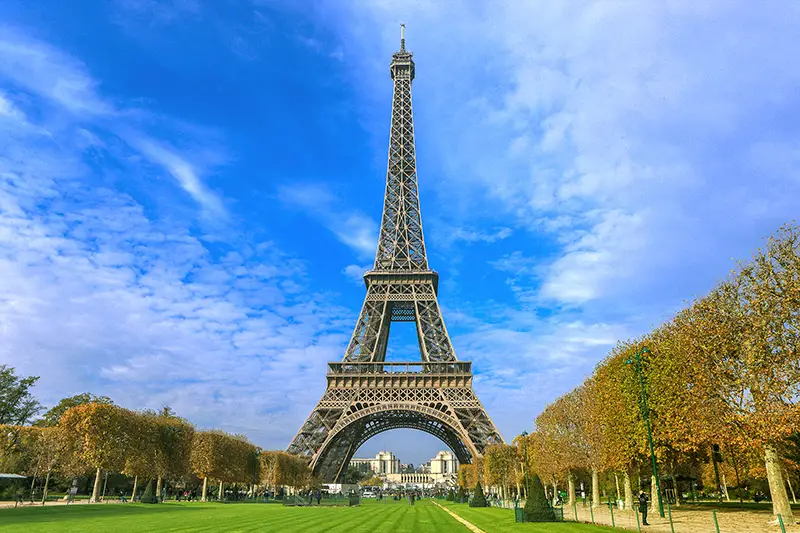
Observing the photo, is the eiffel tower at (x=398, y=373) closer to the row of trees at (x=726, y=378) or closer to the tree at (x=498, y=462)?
the tree at (x=498, y=462)

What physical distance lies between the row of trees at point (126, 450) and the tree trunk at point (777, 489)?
149ft

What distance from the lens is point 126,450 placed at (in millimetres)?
46594

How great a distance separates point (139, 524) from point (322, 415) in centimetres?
4233

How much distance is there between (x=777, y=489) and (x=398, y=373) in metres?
47.2

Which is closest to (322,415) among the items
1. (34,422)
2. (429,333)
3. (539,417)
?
(429,333)

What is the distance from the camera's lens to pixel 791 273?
2373cm

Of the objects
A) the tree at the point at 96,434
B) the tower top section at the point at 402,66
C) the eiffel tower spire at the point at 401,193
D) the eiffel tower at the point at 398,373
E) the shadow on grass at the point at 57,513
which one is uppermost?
the tower top section at the point at 402,66

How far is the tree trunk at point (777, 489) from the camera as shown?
22875 mm

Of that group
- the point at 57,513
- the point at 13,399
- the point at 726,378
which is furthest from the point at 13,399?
Answer: the point at 726,378

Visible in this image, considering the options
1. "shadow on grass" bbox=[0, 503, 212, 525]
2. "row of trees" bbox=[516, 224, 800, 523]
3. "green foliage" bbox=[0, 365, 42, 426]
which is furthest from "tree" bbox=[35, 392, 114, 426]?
"row of trees" bbox=[516, 224, 800, 523]

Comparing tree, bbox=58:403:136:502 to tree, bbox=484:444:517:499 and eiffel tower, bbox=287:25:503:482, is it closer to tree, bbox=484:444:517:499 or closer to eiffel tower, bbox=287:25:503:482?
eiffel tower, bbox=287:25:503:482

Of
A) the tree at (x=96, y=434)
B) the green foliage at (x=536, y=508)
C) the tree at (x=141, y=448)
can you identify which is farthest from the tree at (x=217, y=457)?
the green foliage at (x=536, y=508)

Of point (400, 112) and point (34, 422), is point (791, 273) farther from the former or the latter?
point (34, 422)

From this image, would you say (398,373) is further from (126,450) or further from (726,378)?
(726,378)
